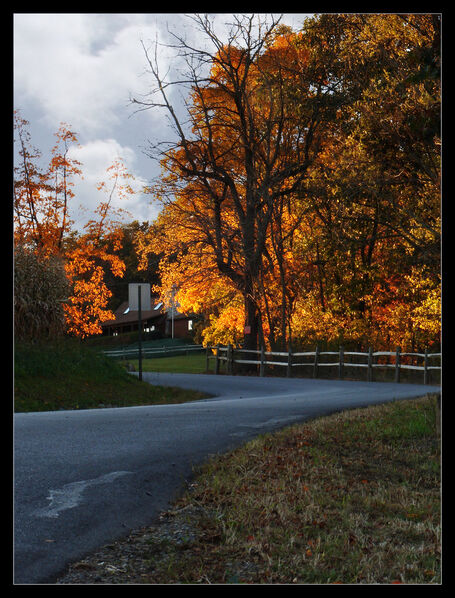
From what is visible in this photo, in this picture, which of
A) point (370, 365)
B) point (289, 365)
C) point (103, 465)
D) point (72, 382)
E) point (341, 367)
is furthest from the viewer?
point (289, 365)

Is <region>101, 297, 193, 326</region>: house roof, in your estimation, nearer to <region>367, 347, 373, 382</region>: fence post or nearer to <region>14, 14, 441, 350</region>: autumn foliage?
<region>14, 14, 441, 350</region>: autumn foliage

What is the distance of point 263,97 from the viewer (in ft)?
91.4

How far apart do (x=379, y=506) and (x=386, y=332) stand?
22709mm

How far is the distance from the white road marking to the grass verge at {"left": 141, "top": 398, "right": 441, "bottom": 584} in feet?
3.01

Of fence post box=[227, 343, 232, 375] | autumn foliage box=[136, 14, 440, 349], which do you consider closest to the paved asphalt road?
autumn foliage box=[136, 14, 440, 349]

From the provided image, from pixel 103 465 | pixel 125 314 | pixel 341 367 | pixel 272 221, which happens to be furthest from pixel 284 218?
pixel 125 314

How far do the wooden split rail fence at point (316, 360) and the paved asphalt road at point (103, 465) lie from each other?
1109 centimetres

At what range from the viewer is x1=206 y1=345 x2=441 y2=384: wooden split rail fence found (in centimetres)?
2456

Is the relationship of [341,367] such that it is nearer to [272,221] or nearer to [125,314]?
[272,221]

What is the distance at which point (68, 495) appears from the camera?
6.57 meters

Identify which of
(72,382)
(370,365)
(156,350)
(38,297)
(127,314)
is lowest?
(156,350)

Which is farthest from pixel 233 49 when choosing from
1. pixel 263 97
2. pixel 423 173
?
pixel 423 173

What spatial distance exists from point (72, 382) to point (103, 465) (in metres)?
9.22
